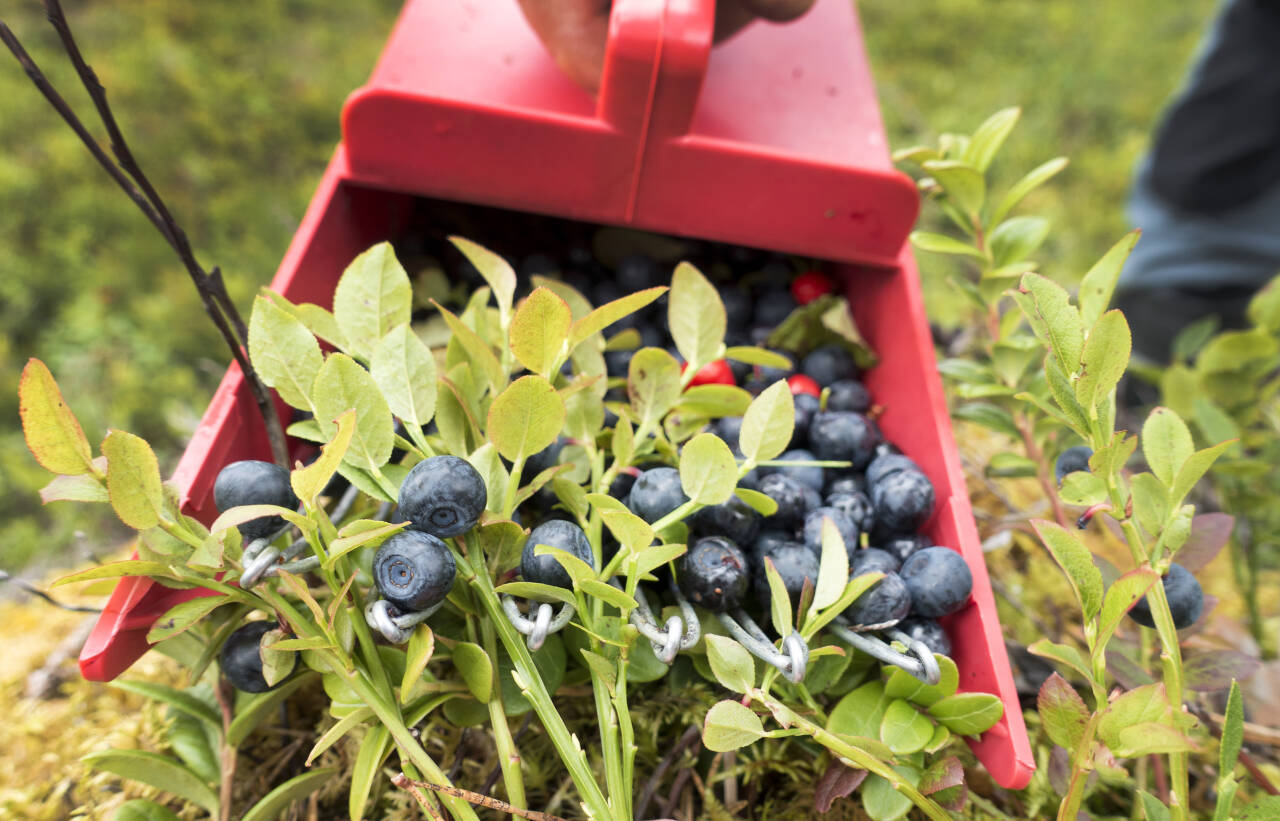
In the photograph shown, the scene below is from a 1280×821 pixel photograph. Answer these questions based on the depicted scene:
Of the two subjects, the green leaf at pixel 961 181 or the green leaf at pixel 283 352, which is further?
the green leaf at pixel 961 181

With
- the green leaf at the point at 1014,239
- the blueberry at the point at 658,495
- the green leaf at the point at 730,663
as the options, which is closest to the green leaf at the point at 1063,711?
the green leaf at the point at 730,663

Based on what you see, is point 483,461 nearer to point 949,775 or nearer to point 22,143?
point 949,775

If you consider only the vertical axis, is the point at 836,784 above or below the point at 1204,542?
below

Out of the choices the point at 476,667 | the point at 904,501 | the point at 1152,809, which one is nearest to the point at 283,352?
the point at 476,667

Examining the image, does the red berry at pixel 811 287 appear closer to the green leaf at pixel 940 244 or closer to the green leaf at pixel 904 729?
the green leaf at pixel 940 244

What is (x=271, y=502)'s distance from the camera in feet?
2.48

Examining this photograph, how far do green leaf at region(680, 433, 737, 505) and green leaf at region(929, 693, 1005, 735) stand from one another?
27cm

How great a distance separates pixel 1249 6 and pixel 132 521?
2.74m

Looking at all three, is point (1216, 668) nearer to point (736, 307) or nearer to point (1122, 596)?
point (1122, 596)

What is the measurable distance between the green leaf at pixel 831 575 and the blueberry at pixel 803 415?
1.04ft

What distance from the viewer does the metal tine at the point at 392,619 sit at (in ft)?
2.22

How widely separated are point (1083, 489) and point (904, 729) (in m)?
0.27

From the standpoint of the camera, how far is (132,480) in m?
0.65

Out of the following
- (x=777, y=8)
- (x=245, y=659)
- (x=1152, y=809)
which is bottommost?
(x=245, y=659)
